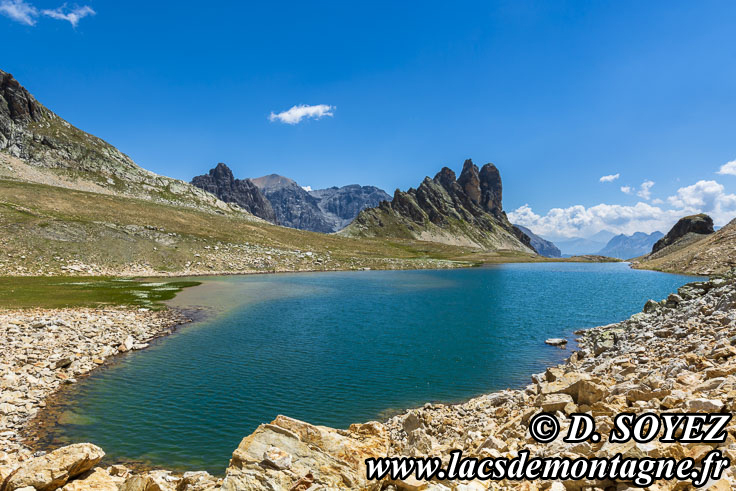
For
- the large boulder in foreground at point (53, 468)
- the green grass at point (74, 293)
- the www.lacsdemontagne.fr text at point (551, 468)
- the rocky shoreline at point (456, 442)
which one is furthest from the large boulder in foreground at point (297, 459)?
the green grass at point (74, 293)

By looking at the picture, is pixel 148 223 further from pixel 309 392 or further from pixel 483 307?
pixel 309 392

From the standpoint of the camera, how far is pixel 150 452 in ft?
53.3

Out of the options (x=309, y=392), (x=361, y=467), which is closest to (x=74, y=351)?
(x=309, y=392)

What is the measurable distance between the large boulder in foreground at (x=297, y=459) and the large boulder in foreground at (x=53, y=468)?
4442mm

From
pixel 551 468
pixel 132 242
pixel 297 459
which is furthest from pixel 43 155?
pixel 551 468

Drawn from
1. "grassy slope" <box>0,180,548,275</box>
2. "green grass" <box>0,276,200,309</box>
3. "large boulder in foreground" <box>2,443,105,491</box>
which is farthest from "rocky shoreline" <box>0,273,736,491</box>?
"grassy slope" <box>0,180,548,275</box>

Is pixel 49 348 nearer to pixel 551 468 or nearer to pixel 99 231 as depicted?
pixel 551 468
